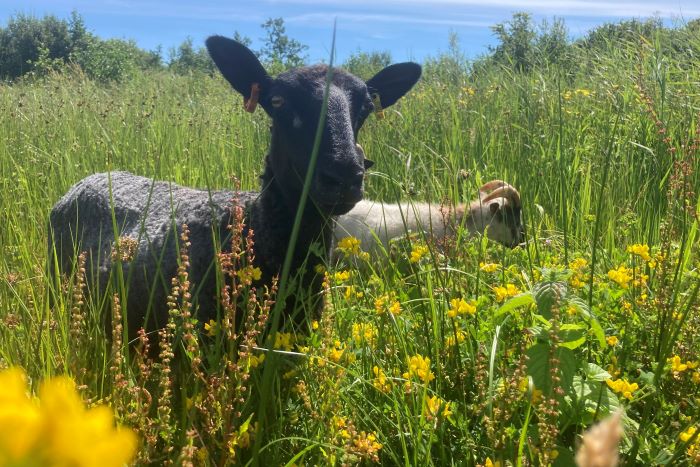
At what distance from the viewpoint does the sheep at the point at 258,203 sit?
10.4 ft

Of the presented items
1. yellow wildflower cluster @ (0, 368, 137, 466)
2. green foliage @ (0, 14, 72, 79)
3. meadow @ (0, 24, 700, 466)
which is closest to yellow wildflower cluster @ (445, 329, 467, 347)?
meadow @ (0, 24, 700, 466)

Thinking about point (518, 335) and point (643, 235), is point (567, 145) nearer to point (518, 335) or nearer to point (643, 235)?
point (643, 235)

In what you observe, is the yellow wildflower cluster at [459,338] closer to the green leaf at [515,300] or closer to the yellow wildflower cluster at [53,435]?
the green leaf at [515,300]

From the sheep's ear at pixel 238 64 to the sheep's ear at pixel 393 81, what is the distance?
792 millimetres

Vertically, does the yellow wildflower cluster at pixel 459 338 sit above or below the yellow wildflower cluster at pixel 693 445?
above

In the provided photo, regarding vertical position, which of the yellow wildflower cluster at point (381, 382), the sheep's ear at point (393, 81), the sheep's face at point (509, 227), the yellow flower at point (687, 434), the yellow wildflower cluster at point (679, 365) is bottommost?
the sheep's face at point (509, 227)

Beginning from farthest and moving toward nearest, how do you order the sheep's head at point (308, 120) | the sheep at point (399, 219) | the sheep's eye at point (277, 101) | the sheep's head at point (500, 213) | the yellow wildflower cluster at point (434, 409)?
1. the sheep's head at point (500, 213)
2. the sheep at point (399, 219)
3. the sheep's eye at point (277, 101)
4. the sheep's head at point (308, 120)
5. the yellow wildflower cluster at point (434, 409)

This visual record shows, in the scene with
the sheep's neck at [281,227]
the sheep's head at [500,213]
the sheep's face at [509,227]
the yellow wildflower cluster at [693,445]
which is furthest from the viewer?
the sheep's face at [509,227]

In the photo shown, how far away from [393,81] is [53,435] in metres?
4.38

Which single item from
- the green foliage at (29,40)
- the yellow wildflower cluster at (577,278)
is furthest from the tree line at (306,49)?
the yellow wildflower cluster at (577,278)

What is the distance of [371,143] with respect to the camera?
668 centimetres

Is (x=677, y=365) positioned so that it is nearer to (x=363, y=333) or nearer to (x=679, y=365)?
(x=679, y=365)

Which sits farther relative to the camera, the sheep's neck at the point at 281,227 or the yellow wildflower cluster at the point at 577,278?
the sheep's neck at the point at 281,227

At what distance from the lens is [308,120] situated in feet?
11.8
